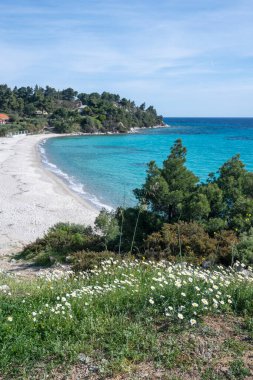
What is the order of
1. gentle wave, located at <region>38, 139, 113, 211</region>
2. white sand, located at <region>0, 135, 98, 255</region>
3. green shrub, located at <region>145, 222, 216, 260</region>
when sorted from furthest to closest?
gentle wave, located at <region>38, 139, 113, 211</region>, white sand, located at <region>0, 135, 98, 255</region>, green shrub, located at <region>145, 222, 216, 260</region>

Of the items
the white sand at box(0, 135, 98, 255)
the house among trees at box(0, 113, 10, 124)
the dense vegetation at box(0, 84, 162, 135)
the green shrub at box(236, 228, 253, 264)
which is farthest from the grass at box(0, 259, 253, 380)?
the house among trees at box(0, 113, 10, 124)

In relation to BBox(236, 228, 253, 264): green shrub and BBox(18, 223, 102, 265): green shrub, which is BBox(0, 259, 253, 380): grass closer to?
BBox(236, 228, 253, 264): green shrub

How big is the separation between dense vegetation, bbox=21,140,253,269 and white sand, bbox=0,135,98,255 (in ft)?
10.6

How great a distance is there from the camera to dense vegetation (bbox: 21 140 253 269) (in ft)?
42.8

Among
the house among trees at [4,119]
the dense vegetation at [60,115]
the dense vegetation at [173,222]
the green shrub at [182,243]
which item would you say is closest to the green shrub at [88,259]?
the dense vegetation at [173,222]

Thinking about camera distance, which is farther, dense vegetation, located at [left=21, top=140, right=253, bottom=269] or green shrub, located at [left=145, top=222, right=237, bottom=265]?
dense vegetation, located at [left=21, top=140, right=253, bottom=269]

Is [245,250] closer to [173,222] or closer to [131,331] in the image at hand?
[173,222]

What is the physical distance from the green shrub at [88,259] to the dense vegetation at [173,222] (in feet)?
0.23

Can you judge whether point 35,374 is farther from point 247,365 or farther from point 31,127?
point 31,127

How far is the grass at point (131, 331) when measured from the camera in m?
4.73

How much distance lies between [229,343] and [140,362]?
3.71ft

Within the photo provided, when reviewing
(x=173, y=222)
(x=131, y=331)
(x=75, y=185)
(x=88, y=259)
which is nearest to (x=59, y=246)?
(x=88, y=259)

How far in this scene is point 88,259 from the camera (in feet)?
40.2

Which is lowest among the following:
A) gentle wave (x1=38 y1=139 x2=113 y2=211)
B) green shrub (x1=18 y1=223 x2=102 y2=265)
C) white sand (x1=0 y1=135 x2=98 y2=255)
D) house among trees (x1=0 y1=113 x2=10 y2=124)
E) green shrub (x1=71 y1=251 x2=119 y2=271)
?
gentle wave (x1=38 y1=139 x2=113 y2=211)
